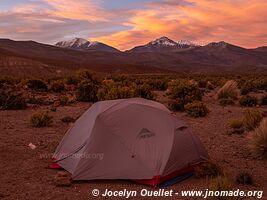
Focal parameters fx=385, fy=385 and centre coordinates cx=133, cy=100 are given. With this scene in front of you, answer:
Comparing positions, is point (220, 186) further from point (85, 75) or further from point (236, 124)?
point (85, 75)

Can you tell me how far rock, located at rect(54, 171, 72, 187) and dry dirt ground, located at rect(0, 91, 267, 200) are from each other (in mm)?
92

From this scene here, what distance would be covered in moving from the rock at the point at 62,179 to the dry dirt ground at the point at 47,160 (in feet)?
0.30

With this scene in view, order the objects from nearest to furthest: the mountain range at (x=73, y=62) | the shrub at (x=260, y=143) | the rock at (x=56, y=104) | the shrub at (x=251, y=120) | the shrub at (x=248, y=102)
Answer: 1. the shrub at (x=260, y=143)
2. the shrub at (x=251, y=120)
3. the rock at (x=56, y=104)
4. the shrub at (x=248, y=102)
5. the mountain range at (x=73, y=62)

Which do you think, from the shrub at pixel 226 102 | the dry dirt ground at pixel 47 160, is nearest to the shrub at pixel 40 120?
the dry dirt ground at pixel 47 160

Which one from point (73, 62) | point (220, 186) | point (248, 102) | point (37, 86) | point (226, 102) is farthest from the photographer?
point (73, 62)

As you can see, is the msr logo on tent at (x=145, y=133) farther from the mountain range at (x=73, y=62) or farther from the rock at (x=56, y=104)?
the mountain range at (x=73, y=62)

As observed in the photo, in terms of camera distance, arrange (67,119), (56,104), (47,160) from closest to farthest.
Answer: (47,160) → (67,119) → (56,104)

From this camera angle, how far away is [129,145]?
7.79m

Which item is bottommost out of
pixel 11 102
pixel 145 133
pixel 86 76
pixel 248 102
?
pixel 11 102

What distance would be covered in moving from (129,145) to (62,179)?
1471 mm

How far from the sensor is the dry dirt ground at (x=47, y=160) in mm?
7199

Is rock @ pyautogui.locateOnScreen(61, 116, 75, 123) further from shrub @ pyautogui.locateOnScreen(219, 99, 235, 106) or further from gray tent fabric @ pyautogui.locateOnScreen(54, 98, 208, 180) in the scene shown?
shrub @ pyautogui.locateOnScreen(219, 99, 235, 106)

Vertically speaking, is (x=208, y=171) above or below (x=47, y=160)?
above

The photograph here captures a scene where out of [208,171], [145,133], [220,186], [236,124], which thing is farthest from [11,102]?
[220,186]
